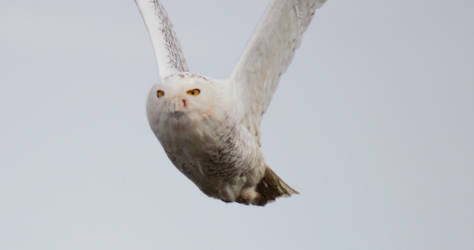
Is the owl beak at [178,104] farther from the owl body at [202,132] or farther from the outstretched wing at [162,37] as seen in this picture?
the outstretched wing at [162,37]

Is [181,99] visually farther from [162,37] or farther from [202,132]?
[162,37]

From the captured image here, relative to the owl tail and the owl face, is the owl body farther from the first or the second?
the owl tail

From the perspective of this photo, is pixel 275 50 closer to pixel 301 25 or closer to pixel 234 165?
pixel 301 25

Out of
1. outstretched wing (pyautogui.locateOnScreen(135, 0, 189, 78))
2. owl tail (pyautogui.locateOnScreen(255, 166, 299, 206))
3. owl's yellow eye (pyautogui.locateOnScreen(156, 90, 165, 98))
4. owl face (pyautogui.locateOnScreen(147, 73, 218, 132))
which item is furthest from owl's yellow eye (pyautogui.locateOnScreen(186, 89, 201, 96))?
owl tail (pyautogui.locateOnScreen(255, 166, 299, 206))

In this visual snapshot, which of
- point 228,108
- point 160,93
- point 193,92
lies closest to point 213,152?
point 228,108

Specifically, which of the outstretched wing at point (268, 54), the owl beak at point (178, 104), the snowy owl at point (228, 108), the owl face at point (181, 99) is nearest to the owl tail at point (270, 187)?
the snowy owl at point (228, 108)

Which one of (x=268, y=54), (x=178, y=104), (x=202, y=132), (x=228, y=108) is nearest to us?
(x=178, y=104)
